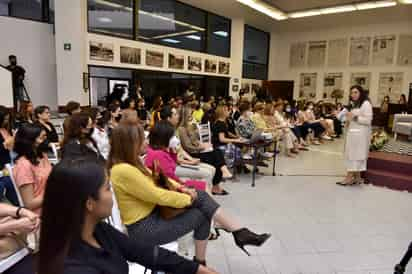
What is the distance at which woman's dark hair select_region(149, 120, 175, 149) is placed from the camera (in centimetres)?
253

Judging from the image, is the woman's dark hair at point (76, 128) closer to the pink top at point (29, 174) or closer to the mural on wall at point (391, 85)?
the pink top at point (29, 174)

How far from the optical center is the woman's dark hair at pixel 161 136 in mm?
2533

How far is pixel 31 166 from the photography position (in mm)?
2039

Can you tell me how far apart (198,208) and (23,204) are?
1136 mm

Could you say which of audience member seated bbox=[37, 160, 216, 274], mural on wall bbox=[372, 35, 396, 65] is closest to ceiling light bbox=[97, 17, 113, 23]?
audience member seated bbox=[37, 160, 216, 274]

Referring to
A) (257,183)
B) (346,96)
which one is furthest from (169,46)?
(346,96)

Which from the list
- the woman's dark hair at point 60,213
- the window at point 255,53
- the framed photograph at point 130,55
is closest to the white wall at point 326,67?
the window at point 255,53

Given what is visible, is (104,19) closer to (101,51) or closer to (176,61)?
(101,51)

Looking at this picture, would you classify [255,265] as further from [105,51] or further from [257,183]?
[105,51]

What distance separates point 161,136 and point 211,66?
832 cm

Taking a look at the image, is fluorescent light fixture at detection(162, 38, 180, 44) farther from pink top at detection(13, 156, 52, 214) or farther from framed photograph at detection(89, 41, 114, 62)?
pink top at detection(13, 156, 52, 214)

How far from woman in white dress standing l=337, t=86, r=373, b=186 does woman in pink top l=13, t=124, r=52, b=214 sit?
398 cm

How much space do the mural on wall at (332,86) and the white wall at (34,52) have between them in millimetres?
Answer: 10176

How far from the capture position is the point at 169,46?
356 inches
